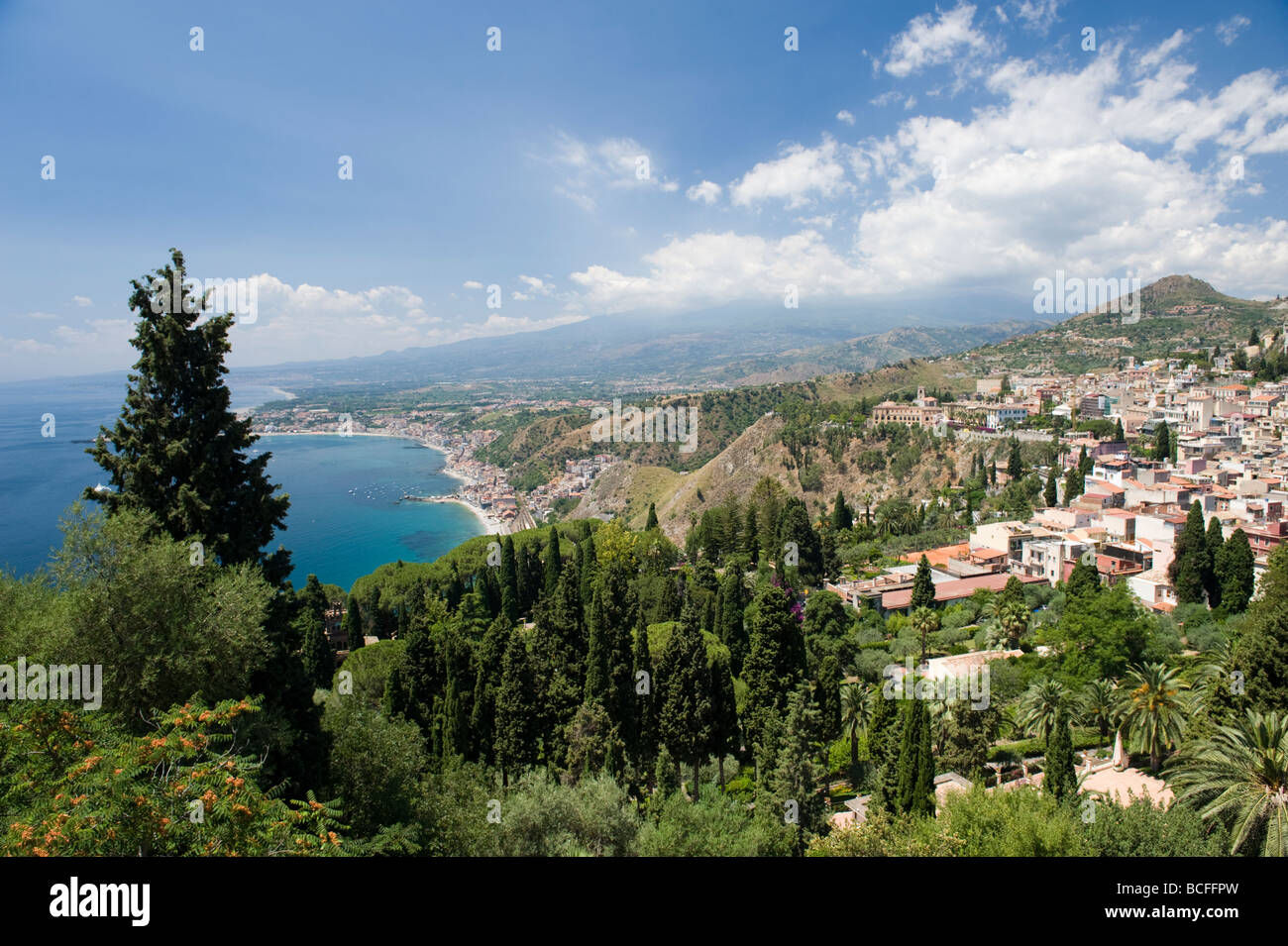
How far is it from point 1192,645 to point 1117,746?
791 centimetres

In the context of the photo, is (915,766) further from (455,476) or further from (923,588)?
(455,476)

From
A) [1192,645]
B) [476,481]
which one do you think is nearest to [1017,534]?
[1192,645]

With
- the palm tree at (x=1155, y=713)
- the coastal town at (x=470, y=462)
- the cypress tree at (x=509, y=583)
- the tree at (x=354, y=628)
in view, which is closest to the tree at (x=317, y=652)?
the tree at (x=354, y=628)

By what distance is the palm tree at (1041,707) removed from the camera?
13.7m

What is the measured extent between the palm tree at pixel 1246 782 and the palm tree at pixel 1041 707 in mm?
5384

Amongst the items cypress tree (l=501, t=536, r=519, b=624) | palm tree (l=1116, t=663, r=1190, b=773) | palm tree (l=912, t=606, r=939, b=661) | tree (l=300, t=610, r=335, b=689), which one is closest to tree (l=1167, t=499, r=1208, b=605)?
palm tree (l=912, t=606, r=939, b=661)

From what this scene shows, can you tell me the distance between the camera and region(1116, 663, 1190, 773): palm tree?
12055mm

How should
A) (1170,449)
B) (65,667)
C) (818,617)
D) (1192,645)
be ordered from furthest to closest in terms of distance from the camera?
(1170,449)
(818,617)
(1192,645)
(65,667)

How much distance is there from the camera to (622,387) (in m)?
163

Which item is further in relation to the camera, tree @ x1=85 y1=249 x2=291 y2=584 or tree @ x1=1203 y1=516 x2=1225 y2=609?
tree @ x1=1203 y1=516 x2=1225 y2=609

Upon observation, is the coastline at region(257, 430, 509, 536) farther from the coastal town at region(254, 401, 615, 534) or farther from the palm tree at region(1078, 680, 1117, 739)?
the palm tree at region(1078, 680, 1117, 739)

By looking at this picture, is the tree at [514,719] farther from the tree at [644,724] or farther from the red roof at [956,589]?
the red roof at [956,589]

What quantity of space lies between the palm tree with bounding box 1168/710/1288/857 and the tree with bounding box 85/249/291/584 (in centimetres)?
1100
